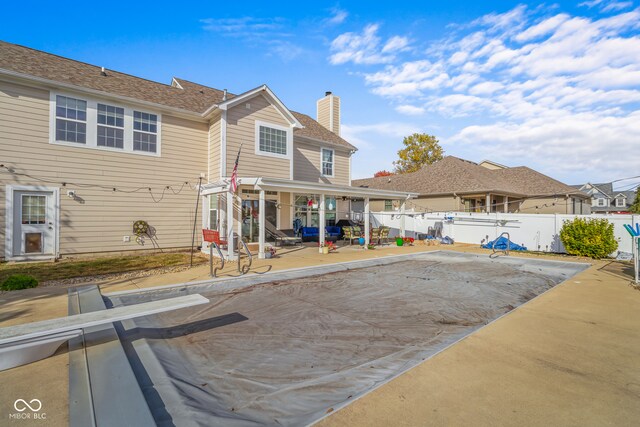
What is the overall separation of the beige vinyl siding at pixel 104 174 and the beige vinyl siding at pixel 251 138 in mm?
1695

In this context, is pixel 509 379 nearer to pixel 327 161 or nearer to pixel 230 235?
pixel 230 235

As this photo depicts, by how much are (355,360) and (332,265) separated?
18.9ft

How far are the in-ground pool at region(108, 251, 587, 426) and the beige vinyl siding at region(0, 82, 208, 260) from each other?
6.05 metres

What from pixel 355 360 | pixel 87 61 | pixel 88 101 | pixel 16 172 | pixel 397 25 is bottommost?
pixel 355 360

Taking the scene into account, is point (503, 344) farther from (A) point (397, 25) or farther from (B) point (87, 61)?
(B) point (87, 61)

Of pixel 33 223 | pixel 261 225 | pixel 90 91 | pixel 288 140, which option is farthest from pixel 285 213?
pixel 33 223

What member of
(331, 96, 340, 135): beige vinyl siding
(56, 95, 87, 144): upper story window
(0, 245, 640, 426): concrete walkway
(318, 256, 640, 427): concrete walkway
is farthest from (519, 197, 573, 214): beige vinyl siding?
(56, 95, 87, 144): upper story window

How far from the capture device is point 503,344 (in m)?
3.84

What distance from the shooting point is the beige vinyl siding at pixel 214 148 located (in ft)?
39.8

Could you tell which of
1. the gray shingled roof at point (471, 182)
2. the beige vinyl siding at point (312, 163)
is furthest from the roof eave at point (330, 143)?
the gray shingled roof at point (471, 182)

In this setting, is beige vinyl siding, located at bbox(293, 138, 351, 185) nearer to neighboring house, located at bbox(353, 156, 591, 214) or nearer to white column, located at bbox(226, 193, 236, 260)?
white column, located at bbox(226, 193, 236, 260)

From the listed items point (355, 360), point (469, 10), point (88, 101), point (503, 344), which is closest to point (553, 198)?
point (469, 10)

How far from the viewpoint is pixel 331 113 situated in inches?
746

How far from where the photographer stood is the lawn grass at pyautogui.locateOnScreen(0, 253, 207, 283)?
7.73 meters
